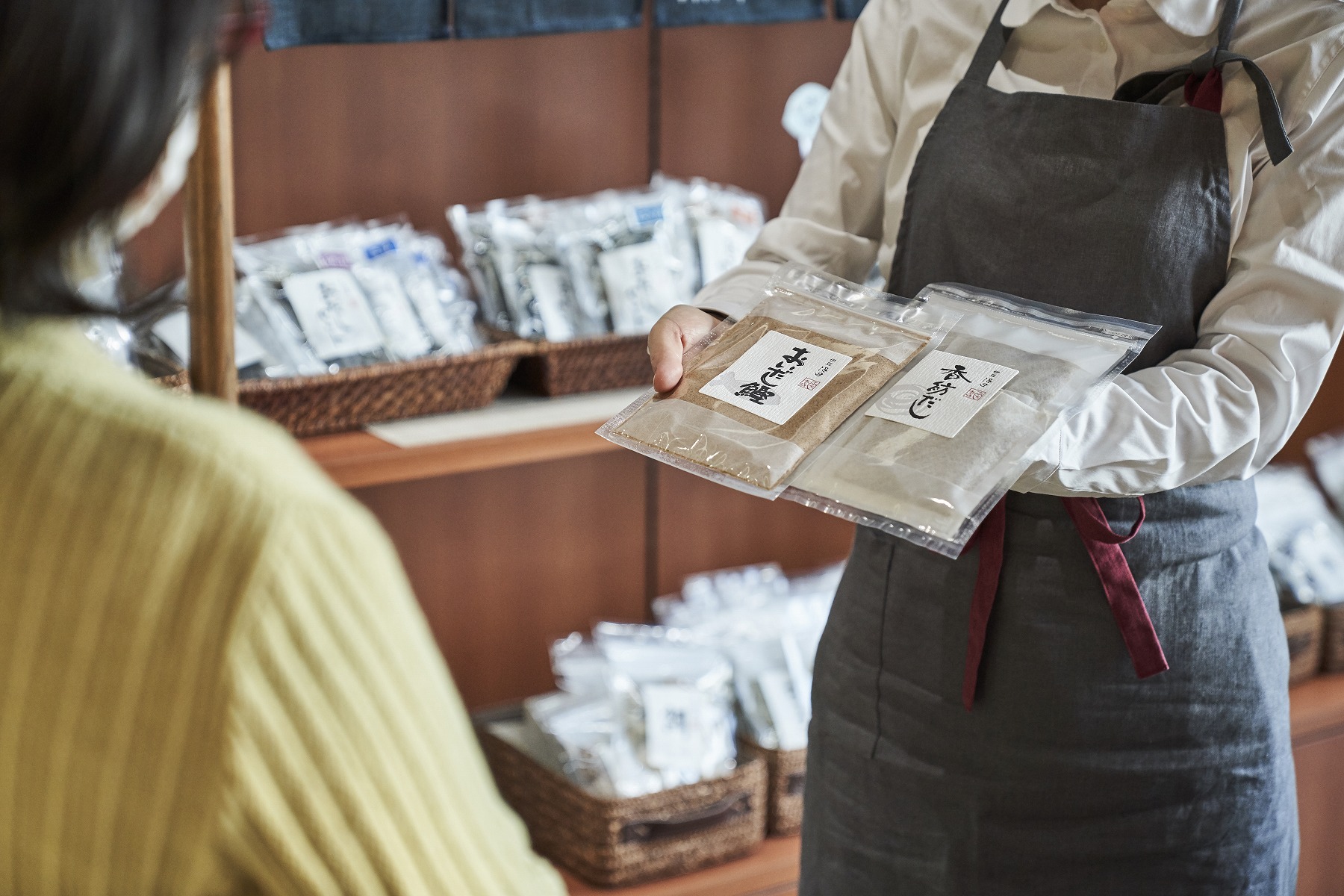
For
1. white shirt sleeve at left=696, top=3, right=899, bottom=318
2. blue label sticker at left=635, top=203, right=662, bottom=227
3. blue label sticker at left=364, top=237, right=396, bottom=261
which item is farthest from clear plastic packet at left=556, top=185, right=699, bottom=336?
white shirt sleeve at left=696, top=3, right=899, bottom=318

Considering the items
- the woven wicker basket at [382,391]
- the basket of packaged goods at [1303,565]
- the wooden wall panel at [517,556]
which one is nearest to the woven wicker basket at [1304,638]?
the basket of packaged goods at [1303,565]

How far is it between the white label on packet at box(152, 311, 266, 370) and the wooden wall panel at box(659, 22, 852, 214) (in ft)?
2.85

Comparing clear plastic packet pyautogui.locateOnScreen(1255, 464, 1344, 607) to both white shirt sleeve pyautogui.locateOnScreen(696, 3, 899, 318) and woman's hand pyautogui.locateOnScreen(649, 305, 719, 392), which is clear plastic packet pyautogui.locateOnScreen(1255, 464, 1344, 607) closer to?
white shirt sleeve pyautogui.locateOnScreen(696, 3, 899, 318)

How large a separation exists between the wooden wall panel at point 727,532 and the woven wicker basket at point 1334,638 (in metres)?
0.93

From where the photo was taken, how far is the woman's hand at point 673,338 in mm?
1194

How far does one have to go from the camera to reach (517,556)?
2318 mm

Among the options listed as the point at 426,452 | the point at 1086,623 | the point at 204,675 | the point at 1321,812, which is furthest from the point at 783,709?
the point at 204,675

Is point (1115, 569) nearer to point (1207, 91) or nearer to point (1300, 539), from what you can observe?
point (1207, 91)

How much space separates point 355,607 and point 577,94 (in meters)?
1.83

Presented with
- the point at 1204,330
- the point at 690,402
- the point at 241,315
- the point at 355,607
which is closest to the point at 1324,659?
the point at 1204,330

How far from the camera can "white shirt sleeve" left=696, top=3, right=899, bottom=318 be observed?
144cm

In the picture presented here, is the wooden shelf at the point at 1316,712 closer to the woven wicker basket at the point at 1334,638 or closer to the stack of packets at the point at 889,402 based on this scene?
the woven wicker basket at the point at 1334,638

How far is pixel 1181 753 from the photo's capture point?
1329 millimetres

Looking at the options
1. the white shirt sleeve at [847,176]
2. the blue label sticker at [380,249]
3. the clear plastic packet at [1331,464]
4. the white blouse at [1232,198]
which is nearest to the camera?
the white blouse at [1232,198]
